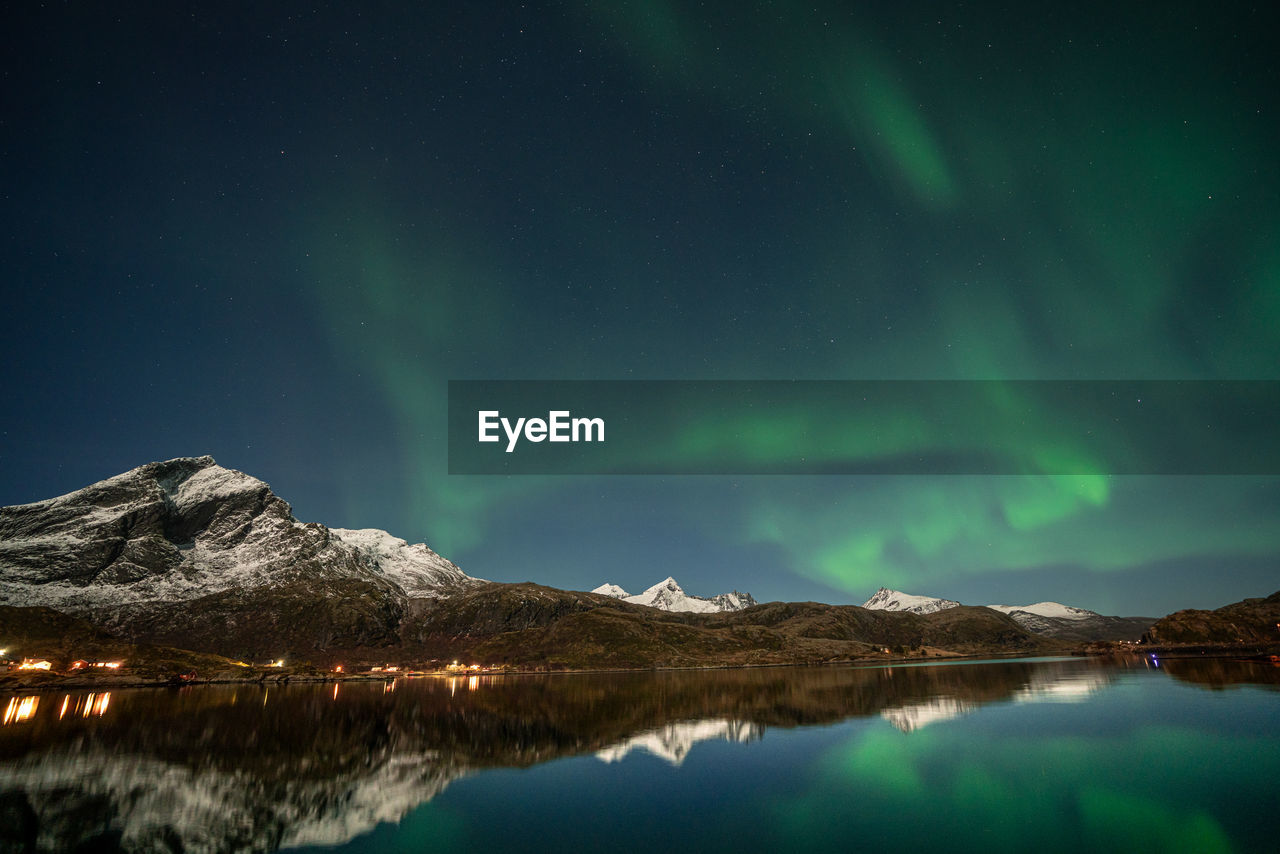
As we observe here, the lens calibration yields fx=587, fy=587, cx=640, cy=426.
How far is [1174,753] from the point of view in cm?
4762

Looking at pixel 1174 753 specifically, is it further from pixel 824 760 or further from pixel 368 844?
pixel 368 844

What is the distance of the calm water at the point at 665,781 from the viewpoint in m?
29.8

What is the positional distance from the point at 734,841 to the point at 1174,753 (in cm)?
4318

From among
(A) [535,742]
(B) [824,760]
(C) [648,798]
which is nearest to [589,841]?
(C) [648,798]

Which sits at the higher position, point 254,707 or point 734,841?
point 254,707

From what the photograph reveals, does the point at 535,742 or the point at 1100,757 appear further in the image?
the point at 535,742

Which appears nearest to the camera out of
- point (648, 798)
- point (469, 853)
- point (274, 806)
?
point (469, 853)

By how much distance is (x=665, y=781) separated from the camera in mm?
42469

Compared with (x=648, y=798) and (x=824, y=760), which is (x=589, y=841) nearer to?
(x=648, y=798)

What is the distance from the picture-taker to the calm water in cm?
2977

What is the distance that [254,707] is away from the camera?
10100 cm

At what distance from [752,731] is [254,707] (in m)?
87.6

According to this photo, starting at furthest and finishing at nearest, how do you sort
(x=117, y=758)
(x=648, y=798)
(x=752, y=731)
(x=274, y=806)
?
(x=752, y=731) → (x=117, y=758) → (x=648, y=798) → (x=274, y=806)

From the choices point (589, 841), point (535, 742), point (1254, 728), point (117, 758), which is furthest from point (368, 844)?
point (1254, 728)
